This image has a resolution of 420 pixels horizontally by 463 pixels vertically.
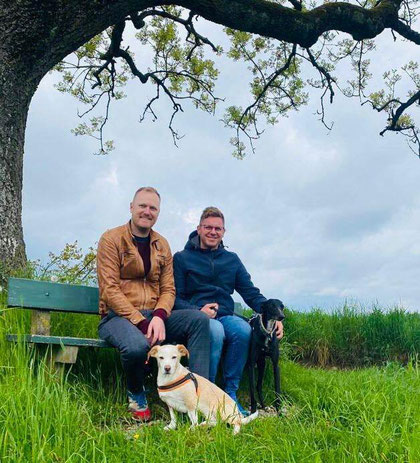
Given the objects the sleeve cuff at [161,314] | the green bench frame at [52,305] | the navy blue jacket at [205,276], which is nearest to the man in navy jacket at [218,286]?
the navy blue jacket at [205,276]

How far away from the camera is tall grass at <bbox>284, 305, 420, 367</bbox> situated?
1182 centimetres

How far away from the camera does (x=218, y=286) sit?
6148 millimetres

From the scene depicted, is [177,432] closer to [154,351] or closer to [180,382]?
[180,382]

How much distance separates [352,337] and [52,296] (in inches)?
306

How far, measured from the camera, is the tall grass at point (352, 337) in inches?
465

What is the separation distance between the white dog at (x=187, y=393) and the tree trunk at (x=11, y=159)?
11.4 ft

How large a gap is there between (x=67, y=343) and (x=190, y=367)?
1.12 metres

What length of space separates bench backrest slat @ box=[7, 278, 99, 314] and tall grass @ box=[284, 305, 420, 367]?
20.7 feet

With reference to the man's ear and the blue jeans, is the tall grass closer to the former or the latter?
the blue jeans

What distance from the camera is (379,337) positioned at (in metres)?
12.1

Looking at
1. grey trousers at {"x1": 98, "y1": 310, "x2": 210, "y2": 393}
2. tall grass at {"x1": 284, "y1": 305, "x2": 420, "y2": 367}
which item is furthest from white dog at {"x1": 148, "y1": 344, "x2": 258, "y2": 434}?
tall grass at {"x1": 284, "y1": 305, "x2": 420, "y2": 367}

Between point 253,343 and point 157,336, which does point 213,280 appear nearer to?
point 253,343

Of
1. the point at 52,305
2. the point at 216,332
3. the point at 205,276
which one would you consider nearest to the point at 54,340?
the point at 52,305

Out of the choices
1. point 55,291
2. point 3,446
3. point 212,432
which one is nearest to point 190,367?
point 212,432
